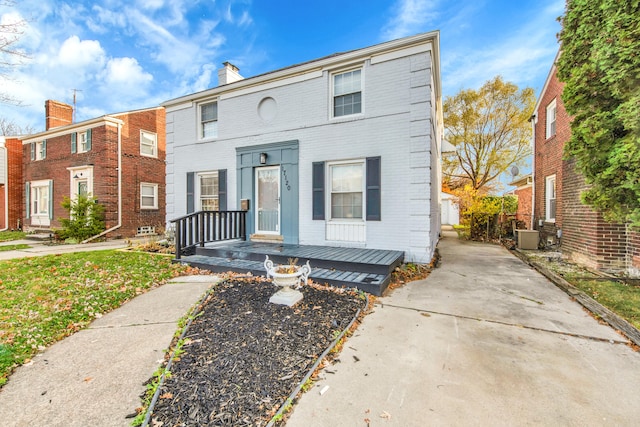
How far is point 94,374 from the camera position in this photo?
7.91 ft

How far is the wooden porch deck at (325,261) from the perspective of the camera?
4671 millimetres

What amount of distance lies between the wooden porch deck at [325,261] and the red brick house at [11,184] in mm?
16959

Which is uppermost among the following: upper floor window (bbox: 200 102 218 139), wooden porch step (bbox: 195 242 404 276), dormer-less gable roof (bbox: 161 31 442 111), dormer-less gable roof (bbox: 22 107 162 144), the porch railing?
dormer-less gable roof (bbox: 22 107 162 144)

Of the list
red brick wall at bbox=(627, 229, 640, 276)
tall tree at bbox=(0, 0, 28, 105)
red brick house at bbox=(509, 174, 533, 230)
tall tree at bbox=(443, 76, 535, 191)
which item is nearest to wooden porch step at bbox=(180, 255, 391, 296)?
red brick wall at bbox=(627, 229, 640, 276)

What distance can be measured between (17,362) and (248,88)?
759 cm

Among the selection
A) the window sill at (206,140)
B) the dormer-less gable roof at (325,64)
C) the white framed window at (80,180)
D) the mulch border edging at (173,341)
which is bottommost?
the mulch border edging at (173,341)

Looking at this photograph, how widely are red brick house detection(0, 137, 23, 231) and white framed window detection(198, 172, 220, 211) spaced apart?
14679 millimetres

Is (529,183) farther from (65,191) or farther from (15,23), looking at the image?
(65,191)

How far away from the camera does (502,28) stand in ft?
30.4

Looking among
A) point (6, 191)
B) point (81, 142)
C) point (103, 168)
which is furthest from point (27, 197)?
point (103, 168)

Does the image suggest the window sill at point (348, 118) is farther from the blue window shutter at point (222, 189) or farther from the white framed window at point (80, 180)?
the white framed window at point (80, 180)

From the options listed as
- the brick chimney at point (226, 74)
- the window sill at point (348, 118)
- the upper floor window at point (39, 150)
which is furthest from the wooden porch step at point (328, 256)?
the upper floor window at point (39, 150)

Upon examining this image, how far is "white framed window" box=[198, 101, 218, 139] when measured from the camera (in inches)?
349

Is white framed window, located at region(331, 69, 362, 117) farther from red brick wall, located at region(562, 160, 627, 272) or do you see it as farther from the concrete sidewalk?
the concrete sidewalk
